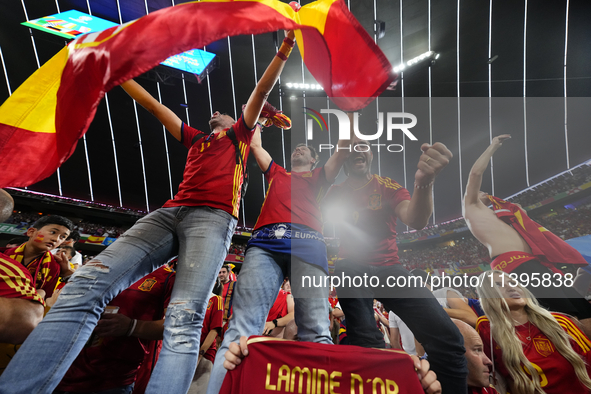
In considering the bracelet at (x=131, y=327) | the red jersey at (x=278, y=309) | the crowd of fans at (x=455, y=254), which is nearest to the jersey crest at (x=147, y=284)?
the bracelet at (x=131, y=327)

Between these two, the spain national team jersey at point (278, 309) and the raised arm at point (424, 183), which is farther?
the spain national team jersey at point (278, 309)

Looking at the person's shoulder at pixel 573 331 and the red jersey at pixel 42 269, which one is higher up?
the red jersey at pixel 42 269

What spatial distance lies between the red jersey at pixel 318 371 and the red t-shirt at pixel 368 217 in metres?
1.11

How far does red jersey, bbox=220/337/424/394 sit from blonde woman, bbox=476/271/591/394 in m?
1.43

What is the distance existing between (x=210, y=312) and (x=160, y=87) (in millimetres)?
9465

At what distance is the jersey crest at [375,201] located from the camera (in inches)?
87.0

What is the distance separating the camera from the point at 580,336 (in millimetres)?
1841

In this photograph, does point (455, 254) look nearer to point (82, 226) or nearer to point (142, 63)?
point (142, 63)

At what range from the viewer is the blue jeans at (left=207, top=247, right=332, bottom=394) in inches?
50.8

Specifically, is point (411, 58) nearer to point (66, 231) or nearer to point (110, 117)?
point (66, 231)

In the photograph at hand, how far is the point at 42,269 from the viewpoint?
258 centimetres

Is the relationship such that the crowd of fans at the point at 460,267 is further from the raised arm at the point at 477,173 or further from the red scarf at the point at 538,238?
the raised arm at the point at 477,173

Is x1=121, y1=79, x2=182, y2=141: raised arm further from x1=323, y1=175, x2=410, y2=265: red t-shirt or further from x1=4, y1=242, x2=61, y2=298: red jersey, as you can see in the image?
x1=4, y1=242, x2=61, y2=298: red jersey

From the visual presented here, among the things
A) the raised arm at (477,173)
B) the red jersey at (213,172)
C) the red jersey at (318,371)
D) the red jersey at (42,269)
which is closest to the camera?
the red jersey at (318,371)
